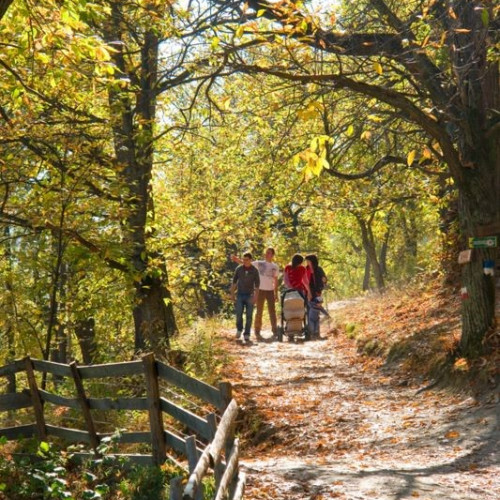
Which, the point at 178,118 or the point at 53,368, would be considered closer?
the point at 53,368

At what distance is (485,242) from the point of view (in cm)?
1035

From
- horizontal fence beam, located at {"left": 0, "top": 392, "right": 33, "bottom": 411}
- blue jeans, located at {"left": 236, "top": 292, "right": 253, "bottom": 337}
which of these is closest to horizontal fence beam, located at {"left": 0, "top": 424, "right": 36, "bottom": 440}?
horizontal fence beam, located at {"left": 0, "top": 392, "right": 33, "bottom": 411}

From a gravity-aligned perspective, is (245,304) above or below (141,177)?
below

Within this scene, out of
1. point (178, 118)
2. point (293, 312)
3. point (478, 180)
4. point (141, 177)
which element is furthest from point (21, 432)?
point (178, 118)

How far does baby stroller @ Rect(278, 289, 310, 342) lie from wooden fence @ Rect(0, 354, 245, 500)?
7.57 meters

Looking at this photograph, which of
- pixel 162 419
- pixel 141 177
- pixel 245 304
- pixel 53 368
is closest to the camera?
pixel 162 419

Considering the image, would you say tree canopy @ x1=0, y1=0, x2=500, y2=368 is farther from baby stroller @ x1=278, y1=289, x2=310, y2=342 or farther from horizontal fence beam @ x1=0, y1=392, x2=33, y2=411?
baby stroller @ x1=278, y1=289, x2=310, y2=342

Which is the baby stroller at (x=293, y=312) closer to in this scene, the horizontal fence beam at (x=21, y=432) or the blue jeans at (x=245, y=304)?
the blue jeans at (x=245, y=304)

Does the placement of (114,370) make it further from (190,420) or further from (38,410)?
(38,410)

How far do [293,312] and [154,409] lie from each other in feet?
29.8

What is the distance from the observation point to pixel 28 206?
11.5 metres

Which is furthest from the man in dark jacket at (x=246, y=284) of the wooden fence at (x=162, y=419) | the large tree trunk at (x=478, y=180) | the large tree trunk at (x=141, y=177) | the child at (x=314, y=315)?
the wooden fence at (x=162, y=419)

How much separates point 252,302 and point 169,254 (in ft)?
11.2

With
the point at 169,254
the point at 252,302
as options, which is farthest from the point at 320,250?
the point at 169,254
